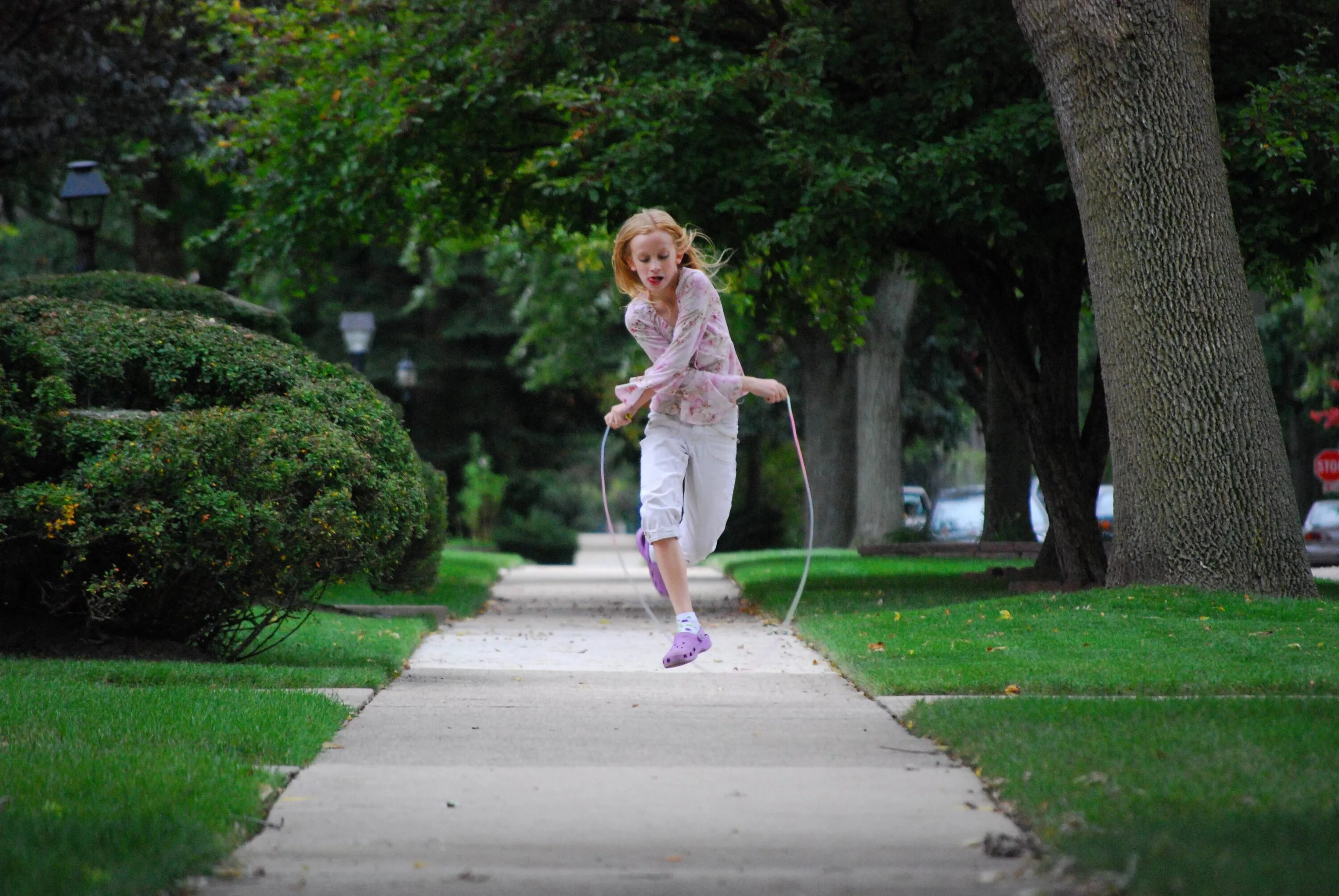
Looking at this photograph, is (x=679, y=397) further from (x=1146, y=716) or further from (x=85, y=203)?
(x=85, y=203)

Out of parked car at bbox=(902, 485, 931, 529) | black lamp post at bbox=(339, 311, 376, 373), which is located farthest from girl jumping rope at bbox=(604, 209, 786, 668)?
parked car at bbox=(902, 485, 931, 529)

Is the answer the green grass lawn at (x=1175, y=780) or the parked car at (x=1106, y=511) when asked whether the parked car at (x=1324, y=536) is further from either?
the green grass lawn at (x=1175, y=780)

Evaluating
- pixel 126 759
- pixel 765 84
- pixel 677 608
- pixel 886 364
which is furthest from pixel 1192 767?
pixel 886 364

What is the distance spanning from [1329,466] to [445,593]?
22.6 metres

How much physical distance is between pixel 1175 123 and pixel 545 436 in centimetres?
3773

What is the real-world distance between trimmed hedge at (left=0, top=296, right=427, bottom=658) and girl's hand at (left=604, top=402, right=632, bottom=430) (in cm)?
264

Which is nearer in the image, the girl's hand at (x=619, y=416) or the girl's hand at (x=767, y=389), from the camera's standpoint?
the girl's hand at (x=619, y=416)

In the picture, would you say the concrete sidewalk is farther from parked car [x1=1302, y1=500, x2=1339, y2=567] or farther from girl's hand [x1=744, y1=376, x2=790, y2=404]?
parked car [x1=1302, y1=500, x2=1339, y2=567]

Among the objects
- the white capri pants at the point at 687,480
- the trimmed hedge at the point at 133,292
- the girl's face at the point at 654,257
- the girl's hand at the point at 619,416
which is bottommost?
the white capri pants at the point at 687,480

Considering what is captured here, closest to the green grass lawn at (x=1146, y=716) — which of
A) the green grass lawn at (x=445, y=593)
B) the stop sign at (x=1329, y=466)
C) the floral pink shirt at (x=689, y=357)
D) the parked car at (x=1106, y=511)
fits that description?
the floral pink shirt at (x=689, y=357)

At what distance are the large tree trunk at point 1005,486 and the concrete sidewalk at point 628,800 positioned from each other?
15.5 metres

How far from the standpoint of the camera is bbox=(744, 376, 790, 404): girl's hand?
7.07m

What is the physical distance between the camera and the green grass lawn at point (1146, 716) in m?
4.35

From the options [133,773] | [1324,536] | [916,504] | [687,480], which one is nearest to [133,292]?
[687,480]
